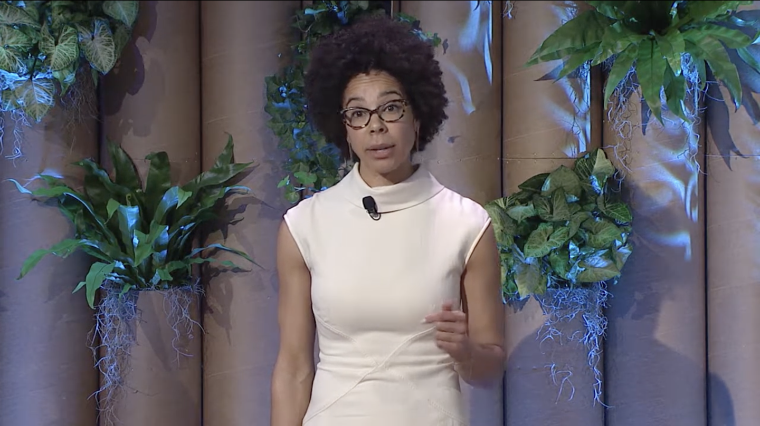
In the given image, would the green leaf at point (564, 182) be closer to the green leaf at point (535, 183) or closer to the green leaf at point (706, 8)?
the green leaf at point (535, 183)

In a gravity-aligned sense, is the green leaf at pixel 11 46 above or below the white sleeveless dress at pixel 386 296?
above

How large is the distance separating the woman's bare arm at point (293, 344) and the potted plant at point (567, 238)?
68 cm

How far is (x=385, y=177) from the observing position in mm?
1340

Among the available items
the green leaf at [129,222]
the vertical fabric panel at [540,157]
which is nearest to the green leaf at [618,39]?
the vertical fabric panel at [540,157]

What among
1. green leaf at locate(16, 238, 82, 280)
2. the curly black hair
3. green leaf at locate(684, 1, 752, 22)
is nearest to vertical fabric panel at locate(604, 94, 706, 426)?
green leaf at locate(684, 1, 752, 22)

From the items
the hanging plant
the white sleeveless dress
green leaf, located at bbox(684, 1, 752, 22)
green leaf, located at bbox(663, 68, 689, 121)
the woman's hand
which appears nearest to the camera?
the woman's hand

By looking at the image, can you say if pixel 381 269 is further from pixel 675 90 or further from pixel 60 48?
pixel 60 48

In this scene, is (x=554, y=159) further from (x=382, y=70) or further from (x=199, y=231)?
(x=199, y=231)

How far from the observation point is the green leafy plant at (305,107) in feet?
6.33

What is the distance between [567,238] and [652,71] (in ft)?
1.45

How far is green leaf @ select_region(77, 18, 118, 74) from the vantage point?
73.0 inches

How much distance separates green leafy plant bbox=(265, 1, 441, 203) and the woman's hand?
0.85 m

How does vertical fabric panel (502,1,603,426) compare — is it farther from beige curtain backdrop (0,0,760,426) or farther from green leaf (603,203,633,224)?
green leaf (603,203,633,224)

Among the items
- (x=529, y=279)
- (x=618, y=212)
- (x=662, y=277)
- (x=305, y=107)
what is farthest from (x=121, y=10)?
(x=662, y=277)
